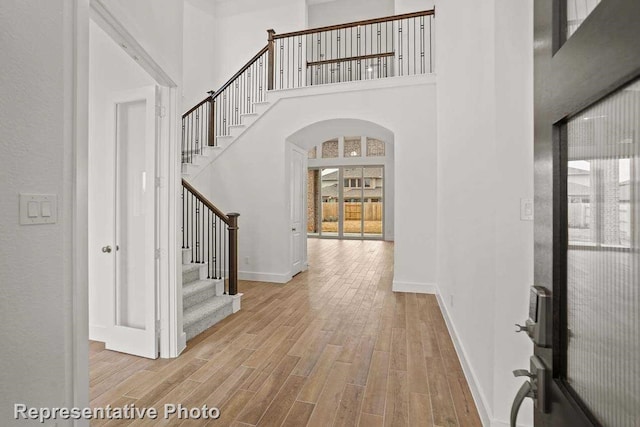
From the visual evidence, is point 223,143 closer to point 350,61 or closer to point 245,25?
point 350,61

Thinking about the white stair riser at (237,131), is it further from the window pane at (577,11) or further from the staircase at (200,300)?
the window pane at (577,11)

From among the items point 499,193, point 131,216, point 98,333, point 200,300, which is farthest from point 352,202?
point 499,193

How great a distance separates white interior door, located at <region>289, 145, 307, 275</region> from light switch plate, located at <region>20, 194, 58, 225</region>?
431 cm

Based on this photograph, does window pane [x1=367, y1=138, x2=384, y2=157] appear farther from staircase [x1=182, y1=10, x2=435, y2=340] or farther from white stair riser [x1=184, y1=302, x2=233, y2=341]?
white stair riser [x1=184, y1=302, x2=233, y2=341]

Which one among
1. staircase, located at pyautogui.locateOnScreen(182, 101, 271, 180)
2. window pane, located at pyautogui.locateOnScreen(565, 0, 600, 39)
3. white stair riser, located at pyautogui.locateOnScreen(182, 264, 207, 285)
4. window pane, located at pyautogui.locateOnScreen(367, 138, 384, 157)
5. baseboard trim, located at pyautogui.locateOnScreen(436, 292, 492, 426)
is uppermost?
window pane, located at pyautogui.locateOnScreen(367, 138, 384, 157)

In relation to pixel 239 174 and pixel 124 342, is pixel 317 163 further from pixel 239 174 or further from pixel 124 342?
pixel 124 342

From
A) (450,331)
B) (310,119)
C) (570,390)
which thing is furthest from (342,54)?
(570,390)

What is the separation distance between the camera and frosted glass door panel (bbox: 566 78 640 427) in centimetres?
46

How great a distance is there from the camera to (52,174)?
1.39 metres

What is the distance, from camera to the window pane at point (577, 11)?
1.84ft

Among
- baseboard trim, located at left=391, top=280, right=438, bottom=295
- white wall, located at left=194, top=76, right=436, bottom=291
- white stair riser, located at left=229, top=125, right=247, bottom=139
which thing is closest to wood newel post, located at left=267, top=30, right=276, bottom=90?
white wall, located at left=194, top=76, right=436, bottom=291

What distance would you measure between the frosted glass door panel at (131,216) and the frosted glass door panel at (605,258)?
307 centimetres

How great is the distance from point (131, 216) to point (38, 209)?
1654mm

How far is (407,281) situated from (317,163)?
7.76 m
